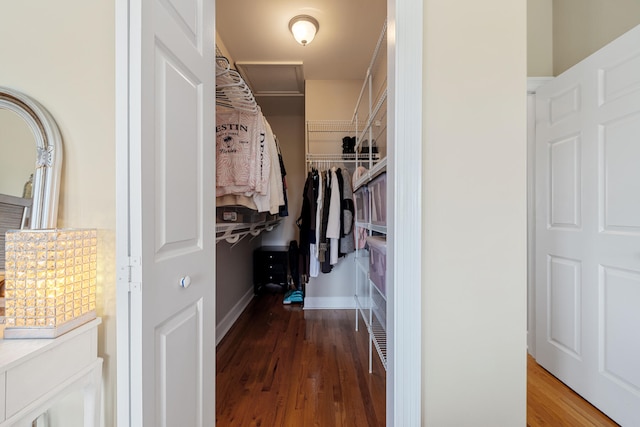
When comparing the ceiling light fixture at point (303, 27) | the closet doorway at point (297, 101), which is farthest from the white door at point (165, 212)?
the ceiling light fixture at point (303, 27)

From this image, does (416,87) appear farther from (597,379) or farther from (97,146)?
(597,379)

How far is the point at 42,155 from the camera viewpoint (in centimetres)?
75

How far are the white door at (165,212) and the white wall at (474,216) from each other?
0.80 metres

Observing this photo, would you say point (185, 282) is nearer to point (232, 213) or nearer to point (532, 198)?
point (232, 213)

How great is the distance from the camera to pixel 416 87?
874 mm

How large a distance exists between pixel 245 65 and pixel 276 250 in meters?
2.35

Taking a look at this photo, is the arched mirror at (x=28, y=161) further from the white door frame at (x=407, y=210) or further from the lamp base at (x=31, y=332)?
the white door frame at (x=407, y=210)

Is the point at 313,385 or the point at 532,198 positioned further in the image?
the point at 532,198

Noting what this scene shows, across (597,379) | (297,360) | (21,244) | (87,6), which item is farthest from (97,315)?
(597,379)

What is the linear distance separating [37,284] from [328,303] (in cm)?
274

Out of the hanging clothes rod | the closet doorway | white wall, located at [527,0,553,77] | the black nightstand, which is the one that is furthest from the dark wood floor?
white wall, located at [527,0,553,77]

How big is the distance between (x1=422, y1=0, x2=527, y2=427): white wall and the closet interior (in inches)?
21.8

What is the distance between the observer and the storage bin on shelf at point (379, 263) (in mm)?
1373

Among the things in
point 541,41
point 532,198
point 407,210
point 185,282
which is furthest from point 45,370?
point 541,41
